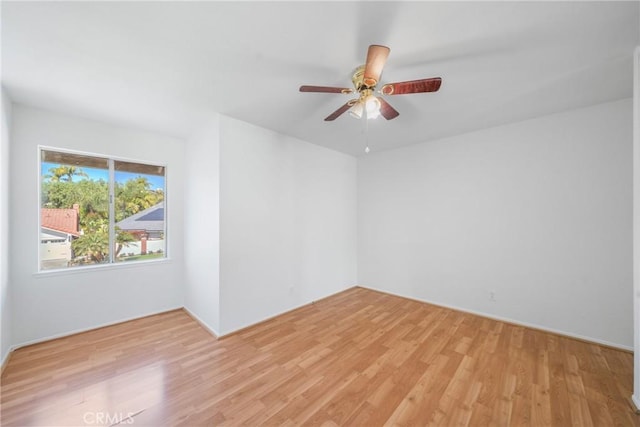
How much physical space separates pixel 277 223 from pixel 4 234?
265 centimetres

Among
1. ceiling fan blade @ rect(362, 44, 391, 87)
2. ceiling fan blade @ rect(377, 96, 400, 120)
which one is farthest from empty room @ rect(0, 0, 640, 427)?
ceiling fan blade @ rect(377, 96, 400, 120)

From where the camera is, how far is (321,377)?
199cm

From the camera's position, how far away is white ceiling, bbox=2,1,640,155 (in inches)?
55.3

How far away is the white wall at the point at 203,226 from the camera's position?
273 centimetres

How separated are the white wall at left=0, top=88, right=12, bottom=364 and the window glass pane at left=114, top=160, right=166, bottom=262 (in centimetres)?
89

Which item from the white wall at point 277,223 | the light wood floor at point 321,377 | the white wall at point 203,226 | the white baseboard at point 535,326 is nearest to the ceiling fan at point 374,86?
the white wall at point 277,223

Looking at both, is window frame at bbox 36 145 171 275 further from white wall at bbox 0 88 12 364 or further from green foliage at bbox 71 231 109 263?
white wall at bbox 0 88 12 364

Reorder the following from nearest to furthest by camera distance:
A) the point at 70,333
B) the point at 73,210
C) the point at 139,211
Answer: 1. the point at 70,333
2. the point at 73,210
3. the point at 139,211

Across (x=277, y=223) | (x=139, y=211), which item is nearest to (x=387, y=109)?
(x=277, y=223)

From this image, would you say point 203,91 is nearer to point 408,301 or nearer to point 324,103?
point 324,103

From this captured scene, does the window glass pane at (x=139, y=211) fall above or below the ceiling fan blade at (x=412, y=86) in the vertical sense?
below

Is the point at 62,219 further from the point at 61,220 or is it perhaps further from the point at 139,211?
the point at 139,211

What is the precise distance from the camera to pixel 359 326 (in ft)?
9.61

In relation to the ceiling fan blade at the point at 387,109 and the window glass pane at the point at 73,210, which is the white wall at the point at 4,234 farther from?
the ceiling fan blade at the point at 387,109
